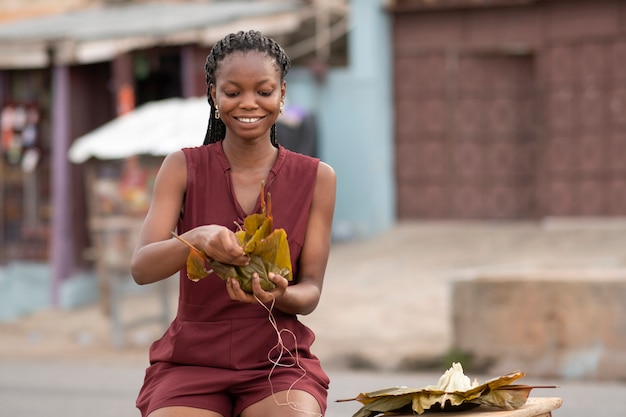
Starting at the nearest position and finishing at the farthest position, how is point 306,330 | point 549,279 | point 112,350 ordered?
1. point 306,330
2. point 549,279
3. point 112,350

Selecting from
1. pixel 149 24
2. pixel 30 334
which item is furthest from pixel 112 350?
pixel 149 24

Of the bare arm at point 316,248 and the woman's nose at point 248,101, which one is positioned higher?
the woman's nose at point 248,101

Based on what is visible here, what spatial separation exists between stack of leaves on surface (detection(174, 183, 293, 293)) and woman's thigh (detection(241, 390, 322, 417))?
348mm

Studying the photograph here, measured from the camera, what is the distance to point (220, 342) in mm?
3510

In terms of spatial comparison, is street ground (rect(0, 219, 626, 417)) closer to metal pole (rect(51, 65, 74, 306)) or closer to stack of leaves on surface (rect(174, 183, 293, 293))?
metal pole (rect(51, 65, 74, 306))

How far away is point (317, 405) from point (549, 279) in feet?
20.3

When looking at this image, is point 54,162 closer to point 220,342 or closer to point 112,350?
point 112,350

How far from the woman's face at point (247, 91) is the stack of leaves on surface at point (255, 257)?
15.7 inches

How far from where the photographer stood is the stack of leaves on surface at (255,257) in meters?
3.23

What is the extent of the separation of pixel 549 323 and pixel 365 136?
301 inches

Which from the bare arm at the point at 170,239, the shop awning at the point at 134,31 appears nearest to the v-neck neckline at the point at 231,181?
the bare arm at the point at 170,239

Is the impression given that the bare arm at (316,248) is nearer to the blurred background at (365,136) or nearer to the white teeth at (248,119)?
the white teeth at (248,119)

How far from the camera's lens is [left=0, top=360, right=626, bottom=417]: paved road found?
8.09m

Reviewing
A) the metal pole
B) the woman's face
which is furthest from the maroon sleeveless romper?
the metal pole
